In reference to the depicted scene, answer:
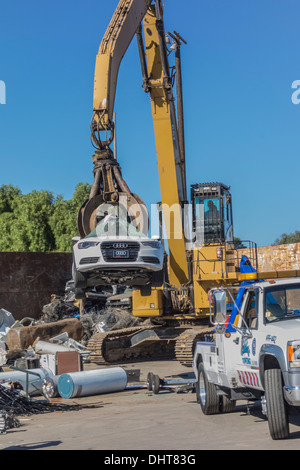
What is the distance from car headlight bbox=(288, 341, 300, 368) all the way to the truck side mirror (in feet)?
4.22

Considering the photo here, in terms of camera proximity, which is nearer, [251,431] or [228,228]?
[251,431]

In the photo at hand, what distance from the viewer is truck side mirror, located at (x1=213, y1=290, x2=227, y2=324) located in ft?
28.3

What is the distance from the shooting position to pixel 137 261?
1268 centimetres

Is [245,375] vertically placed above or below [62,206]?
below

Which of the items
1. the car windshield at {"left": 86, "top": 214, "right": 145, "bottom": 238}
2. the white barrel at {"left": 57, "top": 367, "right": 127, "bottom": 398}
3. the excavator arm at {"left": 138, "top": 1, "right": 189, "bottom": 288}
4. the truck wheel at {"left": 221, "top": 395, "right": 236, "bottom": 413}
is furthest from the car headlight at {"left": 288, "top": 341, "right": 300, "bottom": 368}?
the excavator arm at {"left": 138, "top": 1, "right": 189, "bottom": 288}

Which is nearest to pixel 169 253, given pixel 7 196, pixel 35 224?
pixel 35 224

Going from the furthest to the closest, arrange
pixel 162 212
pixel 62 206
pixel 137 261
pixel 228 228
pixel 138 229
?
pixel 62 206 < pixel 228 228 < pixel 162 212 < pixel 138 229 < pixel 137 261

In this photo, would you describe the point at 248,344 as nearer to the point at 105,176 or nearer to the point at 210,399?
the point at 210,399

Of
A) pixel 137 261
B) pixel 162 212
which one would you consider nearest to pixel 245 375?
pixel 137 261

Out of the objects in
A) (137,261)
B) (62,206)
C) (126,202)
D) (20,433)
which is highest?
(62,206)

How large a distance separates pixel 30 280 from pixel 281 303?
77.3ft

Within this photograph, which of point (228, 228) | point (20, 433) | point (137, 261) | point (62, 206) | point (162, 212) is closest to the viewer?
point (20, 433)
